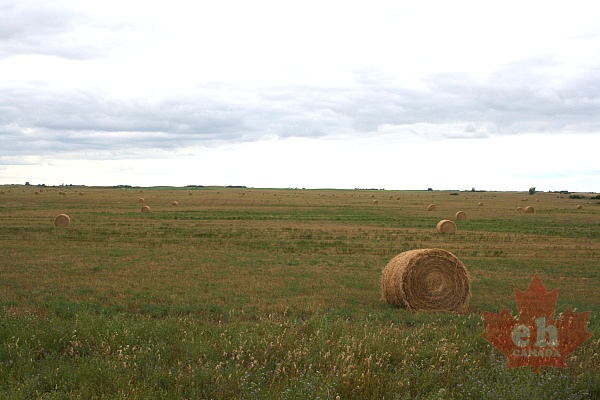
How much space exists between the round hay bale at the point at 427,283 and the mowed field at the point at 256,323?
450 mm

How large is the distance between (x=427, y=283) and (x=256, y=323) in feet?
20.2

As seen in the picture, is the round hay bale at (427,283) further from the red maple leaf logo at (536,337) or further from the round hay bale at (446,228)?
the round hay bale at (446,228)

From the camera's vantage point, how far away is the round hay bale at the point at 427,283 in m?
14.1

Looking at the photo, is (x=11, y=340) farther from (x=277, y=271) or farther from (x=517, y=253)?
(x=517, y=253)

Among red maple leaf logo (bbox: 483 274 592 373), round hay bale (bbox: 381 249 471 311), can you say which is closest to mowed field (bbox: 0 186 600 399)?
red maple leaf logo (bbox: 483 274 592 373)

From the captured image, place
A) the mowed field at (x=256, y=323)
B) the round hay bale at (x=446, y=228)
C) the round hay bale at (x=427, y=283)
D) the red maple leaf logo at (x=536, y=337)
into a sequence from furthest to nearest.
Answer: the round hay bale at (x=446, y=228), the round hay bale at (x=427, y=283), the red maple leaf logo at (x=536, y=337), the mowed field at (x=256, y=323)

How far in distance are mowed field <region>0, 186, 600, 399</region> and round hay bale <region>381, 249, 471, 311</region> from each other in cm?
45

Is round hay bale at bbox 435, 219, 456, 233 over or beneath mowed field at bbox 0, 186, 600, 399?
over

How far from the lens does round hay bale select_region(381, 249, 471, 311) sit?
1409 centimetres

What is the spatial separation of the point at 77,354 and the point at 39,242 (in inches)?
780

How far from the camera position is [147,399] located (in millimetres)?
6086

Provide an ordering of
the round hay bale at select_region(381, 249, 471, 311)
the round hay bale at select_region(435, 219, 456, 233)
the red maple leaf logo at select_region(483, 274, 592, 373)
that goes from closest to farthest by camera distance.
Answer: the red maple leaf logo at select_region(483, 274, 592, 373) → the round hay bale at select_region(381, 249, 471, 311) → the round hay bale at select_region(435, 219, 456, 233)

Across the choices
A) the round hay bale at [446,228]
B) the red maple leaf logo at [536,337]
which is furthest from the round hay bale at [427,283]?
the round hay bale at [446,228]

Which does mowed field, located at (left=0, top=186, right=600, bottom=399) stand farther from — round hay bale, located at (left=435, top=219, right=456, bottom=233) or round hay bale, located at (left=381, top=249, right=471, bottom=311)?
round hay bale, located at (left=435, top=219, right=456, bottom=233)
